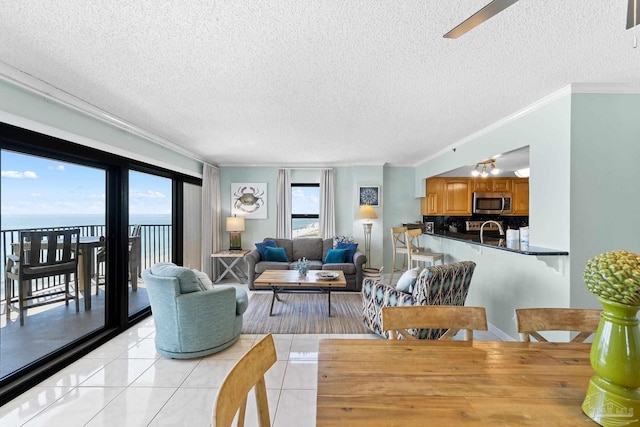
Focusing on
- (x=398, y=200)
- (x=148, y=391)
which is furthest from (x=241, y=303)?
(x=398, y=200)

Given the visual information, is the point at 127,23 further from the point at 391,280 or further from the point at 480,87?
the point at 391,280

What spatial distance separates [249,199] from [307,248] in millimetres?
1688

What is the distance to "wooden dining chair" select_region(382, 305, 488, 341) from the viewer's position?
1.41 m

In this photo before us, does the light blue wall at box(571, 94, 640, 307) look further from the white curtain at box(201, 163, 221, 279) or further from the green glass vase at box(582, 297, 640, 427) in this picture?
the white curtain at box(201, 163, 221, 279)

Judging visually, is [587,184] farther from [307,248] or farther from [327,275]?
[307,248]

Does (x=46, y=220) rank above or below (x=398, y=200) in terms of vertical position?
below

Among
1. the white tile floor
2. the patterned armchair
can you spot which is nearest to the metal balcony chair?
the white tile floor

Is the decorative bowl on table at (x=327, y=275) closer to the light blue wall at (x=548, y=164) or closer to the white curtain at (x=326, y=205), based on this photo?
the white curtain at (x=326, y=205)

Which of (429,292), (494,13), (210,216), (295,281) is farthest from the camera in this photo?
(210,216)

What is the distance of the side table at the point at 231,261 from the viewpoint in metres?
5.38

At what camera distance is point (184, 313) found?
2.60 m

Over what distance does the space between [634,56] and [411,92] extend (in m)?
1.45

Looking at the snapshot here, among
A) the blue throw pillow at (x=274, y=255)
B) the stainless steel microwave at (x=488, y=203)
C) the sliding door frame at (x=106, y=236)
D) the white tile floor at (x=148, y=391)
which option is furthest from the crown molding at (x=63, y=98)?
the stainless steel microwave at (x=488, y=203)

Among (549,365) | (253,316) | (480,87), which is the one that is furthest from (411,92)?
(253,316)
